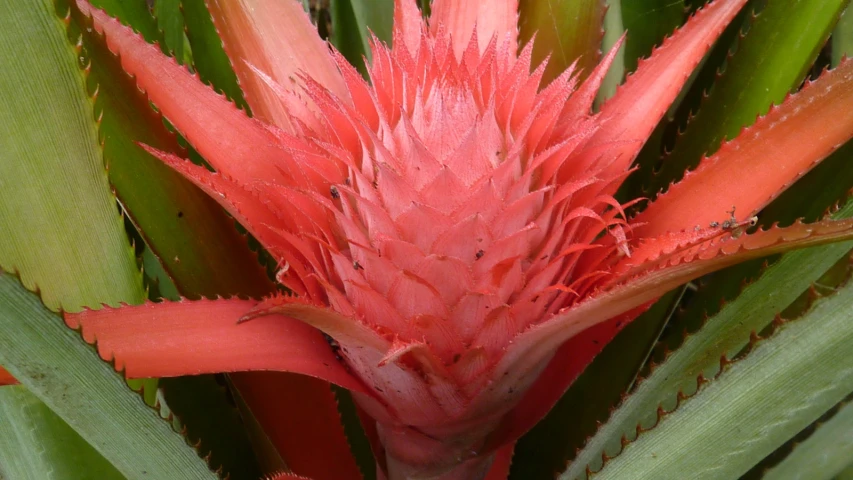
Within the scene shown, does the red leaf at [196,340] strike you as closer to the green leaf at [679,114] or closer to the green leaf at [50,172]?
the green leaf at [50,172]

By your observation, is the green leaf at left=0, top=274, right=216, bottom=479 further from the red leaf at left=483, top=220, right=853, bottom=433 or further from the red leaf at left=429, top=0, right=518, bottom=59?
the red leaf at left=429, top=0, right=518, bottom=59

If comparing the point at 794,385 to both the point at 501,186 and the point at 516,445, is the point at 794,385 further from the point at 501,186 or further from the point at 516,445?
the point at 516,445

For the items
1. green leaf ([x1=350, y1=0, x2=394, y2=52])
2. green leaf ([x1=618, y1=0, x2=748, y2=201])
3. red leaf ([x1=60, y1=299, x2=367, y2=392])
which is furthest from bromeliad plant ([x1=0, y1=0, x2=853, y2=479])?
green leaf ([x1=350, y1=0, x2=394, y2=52])

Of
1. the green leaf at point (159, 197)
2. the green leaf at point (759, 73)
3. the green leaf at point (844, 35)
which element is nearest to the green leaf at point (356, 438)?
the green leaf at point (159, 197)

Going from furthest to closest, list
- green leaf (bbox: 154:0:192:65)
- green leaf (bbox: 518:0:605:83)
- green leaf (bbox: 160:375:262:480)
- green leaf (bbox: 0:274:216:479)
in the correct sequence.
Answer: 1. green leaf (bbox: 154:0:192:65)
2. green leaf (bbox: 518:0:605:83)
3. green leaf (bbox: 160:375:262:480)
4. green leaf (bbox: 0:274:216:479)

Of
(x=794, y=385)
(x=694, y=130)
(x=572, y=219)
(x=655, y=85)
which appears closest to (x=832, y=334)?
(x=794, y=385)

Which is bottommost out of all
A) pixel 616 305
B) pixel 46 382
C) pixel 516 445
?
pixel 516 445

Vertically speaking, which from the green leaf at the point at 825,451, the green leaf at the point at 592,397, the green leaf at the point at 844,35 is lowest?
the green leaf at the point at 592,397
